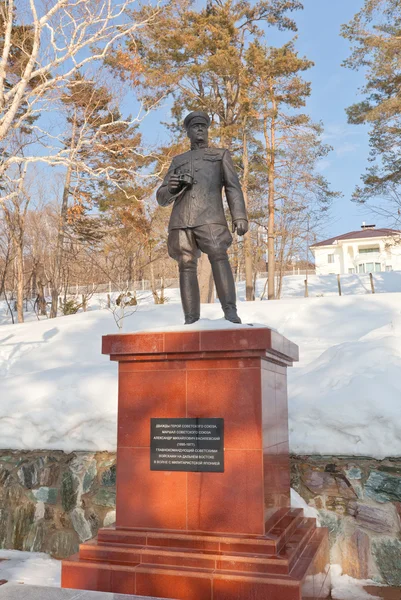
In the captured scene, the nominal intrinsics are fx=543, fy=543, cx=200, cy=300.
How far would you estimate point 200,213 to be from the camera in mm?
4629

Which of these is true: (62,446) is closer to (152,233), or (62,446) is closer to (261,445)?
(261,445)

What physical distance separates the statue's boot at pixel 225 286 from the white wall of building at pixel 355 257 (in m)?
40.2

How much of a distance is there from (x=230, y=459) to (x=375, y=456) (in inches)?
66.7

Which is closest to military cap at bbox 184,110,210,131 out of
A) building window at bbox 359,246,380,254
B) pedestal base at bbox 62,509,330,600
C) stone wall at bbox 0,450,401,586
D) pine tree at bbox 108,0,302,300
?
stone wall at bbox 0,450,401,586

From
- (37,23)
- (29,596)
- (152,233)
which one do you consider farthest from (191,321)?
(152,233)

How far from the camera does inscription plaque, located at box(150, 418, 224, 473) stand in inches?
149

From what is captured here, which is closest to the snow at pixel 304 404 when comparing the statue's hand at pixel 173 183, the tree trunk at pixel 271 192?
the statue's hand at pixel 173 183

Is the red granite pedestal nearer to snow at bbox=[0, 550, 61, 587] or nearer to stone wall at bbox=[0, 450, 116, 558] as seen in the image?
snow at bbox=[0, 550, 61, 587]

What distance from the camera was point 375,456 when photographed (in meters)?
4.77

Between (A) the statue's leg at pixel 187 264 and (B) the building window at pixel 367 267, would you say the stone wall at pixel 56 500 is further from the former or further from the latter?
(B) the building window at pixel 367 267

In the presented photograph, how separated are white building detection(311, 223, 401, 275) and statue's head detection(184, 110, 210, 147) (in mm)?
40213

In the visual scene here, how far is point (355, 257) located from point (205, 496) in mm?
44721

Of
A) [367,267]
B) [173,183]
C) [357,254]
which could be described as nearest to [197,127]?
[173,183]

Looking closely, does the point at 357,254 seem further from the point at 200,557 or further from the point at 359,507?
the point at 200,557
